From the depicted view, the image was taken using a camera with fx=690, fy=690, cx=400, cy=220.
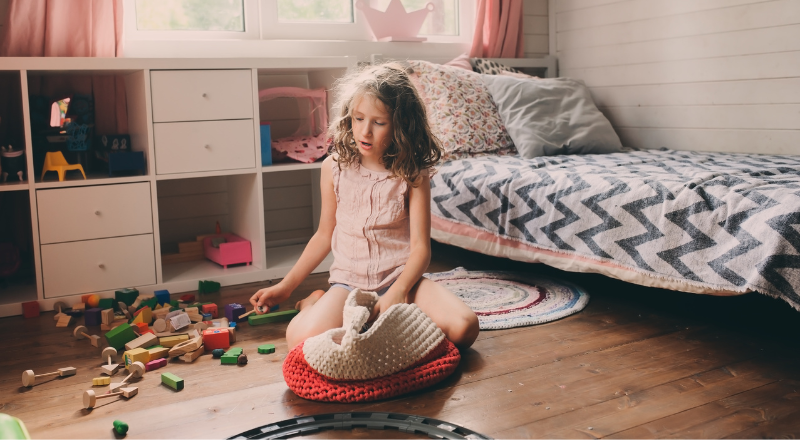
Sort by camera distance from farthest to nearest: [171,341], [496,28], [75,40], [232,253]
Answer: [496,28]
[232,253]
[75,40]
[171,341]

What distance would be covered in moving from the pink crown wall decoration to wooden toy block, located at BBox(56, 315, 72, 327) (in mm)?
1661

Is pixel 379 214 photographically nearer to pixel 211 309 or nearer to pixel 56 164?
pixel 211 309

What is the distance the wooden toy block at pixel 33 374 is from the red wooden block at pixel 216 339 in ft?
0.97

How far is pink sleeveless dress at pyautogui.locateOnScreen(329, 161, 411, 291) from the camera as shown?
170cm

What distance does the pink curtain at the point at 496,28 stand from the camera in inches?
124

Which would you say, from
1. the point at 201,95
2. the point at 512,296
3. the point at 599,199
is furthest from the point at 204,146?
the point at 599,199

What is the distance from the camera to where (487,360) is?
1585 mm

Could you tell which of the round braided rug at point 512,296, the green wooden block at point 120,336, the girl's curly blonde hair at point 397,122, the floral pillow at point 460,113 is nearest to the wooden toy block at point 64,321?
the green wooden block at point 120,336

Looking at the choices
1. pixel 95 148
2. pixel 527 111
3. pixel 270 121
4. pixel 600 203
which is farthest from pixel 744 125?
pixel 95 148

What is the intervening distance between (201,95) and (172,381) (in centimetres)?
108

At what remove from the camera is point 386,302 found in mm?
1584

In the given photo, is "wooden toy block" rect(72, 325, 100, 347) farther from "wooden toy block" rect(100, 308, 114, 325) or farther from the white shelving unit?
the white shelving unit

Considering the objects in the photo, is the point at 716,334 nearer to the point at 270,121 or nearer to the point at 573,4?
the point at 270,121

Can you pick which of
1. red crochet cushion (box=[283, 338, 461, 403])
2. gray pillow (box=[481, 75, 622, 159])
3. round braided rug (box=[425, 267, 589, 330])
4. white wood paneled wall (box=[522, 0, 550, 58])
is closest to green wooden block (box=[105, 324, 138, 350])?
red crochet cushion (box=[283, 338, 461, 403])
